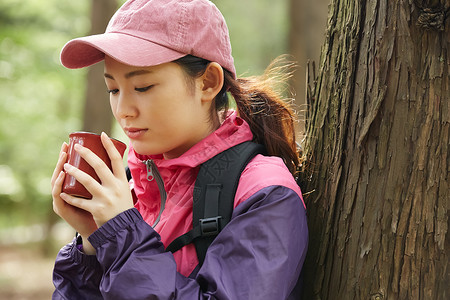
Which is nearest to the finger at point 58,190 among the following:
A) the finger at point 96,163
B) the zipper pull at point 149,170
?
the finger at point 96,163

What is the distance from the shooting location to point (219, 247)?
5.48ft

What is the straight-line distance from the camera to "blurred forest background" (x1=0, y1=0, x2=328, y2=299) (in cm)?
754

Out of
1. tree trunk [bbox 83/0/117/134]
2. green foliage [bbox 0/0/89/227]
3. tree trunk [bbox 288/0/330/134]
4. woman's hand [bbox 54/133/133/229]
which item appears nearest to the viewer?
woman's hand [bbox 54/133/133/229]

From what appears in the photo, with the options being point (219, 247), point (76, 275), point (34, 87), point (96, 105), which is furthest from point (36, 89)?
point (219, 247)

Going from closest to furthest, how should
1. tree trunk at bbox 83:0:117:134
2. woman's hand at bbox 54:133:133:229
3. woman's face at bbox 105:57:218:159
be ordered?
woman's hand at bbox 54:133:133:229 < woman's face at bbox 105:57:218:159 < tree trunk at bbox 83:0:117:134

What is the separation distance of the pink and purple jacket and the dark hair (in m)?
0.20

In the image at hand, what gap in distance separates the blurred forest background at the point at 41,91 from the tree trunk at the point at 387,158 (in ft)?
15.6

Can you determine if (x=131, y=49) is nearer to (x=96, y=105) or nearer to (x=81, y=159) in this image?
(x=81, y=159)

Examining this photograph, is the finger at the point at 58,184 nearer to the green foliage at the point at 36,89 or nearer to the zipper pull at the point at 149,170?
the zipper pull at the point at 149,170

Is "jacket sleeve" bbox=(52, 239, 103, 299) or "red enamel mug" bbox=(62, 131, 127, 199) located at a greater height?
"red enamel mug" bbox=(62, 131, 127, 199)

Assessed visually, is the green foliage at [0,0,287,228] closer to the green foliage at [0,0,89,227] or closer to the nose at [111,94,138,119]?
the green foliage at [0,0,89,227]

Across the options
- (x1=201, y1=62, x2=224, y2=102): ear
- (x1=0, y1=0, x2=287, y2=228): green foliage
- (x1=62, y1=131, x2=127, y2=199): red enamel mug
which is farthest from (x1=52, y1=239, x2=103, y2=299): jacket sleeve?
(x1=0, y1=0, x2=287, y2=228): green foliage

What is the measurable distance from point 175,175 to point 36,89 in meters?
9.44

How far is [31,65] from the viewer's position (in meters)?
10.0
